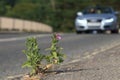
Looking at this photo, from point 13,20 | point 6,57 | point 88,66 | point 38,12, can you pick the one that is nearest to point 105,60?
point 88,66

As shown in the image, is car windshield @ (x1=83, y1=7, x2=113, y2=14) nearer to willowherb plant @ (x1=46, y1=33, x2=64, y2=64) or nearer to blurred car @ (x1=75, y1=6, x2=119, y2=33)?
blurred car @ (x1=75, y1=6, x2=119, y2=33)

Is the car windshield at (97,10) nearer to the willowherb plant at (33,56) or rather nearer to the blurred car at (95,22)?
the blurred car at (95,22)

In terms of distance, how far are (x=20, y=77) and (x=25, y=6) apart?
3563 inches

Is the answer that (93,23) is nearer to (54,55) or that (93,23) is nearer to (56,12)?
(54,55)

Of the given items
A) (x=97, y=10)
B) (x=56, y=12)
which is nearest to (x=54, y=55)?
(x=97, y=10)

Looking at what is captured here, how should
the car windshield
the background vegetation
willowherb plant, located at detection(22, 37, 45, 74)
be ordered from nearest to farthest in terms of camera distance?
willowherb plant, located at detection(22, 37, 45, 74) → the car windshield → the background vegetation

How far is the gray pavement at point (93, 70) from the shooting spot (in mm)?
7836

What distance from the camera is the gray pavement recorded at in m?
7.84

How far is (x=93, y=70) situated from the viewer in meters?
8.48

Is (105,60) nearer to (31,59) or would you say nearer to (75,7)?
(31,59)

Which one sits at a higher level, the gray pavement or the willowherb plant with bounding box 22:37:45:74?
the willowherb plant with bounding box 22:37:45:74

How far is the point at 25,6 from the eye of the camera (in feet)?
324

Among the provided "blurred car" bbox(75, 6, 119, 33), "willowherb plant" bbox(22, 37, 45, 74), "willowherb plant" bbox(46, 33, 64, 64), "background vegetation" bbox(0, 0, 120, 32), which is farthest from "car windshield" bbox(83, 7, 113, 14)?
"background vegetation" bbox(0, 0, 120, 32)

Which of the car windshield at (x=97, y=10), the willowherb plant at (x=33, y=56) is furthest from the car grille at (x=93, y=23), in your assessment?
the willowherb plant at (x=33, y=56)
